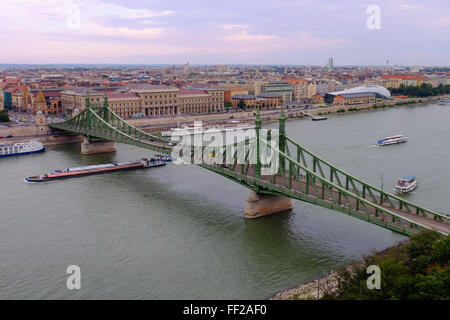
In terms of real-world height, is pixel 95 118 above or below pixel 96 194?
above

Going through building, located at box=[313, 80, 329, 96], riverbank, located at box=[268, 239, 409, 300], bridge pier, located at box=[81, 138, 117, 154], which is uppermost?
building, located at box=[313, 80, 329, 96]

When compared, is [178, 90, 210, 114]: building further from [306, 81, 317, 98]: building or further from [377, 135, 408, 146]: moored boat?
[306, 81, 317, 98]: building

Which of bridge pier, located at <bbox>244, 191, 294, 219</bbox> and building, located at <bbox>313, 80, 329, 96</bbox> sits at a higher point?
building, located at <bbox>313, 80, 329, 96</bbox>

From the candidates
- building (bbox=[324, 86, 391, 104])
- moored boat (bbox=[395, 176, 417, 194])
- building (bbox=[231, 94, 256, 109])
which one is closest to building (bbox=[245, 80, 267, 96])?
building (bbox=[231, 94, 256, 109])

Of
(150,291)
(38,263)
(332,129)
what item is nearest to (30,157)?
(38,263)

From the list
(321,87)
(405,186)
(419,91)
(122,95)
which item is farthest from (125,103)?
(419,91)

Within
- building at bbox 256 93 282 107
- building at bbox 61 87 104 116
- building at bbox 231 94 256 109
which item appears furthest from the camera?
building at bbox 256 93 282 107
